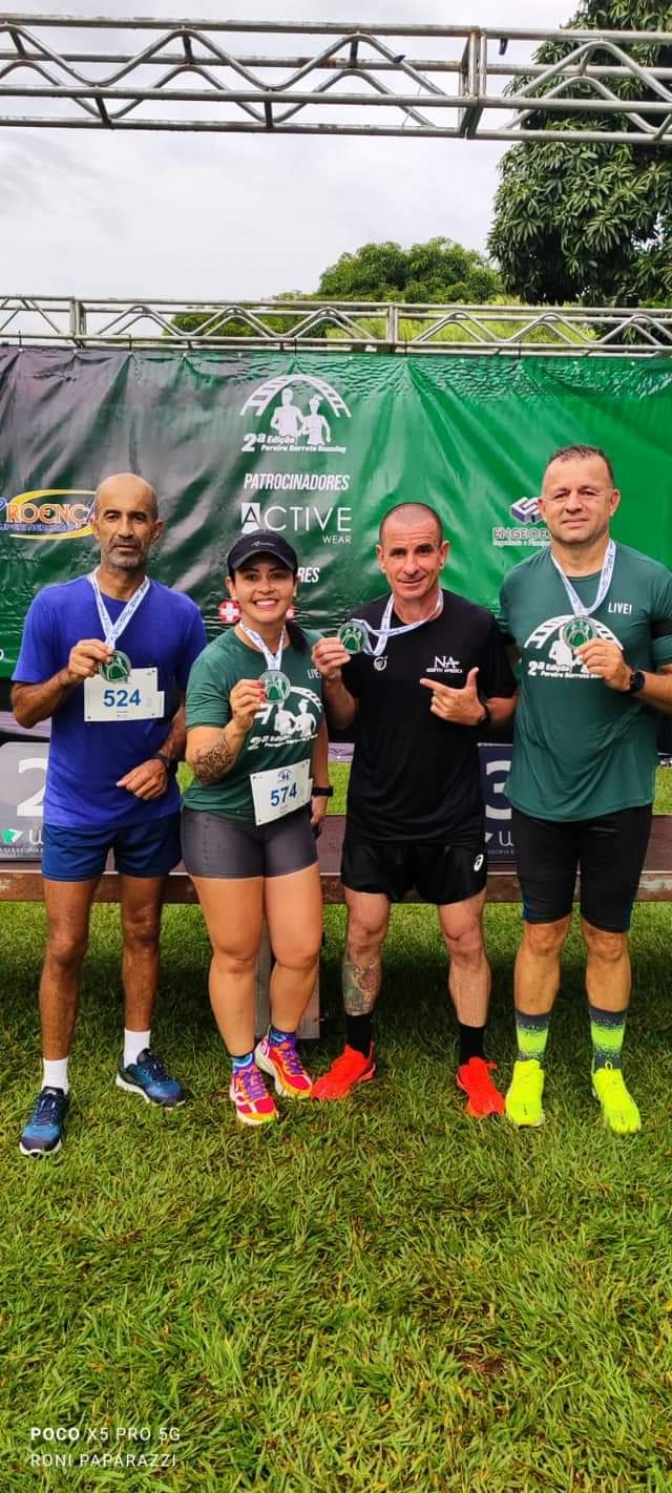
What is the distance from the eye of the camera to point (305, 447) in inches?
272

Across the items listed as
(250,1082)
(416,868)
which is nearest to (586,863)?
(416,868)

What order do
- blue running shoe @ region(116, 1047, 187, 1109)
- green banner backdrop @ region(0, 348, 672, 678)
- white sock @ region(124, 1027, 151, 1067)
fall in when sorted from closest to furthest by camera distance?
blue running shoe @ region(116, 1047, 187, 1109), white sock @ region(124, 1027, 151, 1067), green banner backdrop @ region(0, 348, 672, 678)

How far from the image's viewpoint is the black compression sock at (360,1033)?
3615 mm

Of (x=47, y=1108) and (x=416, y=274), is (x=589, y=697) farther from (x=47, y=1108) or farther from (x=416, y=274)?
(x=416, y=274)

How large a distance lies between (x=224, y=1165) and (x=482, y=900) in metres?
1.28

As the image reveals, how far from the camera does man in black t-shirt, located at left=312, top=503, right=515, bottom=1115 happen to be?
3207 mm

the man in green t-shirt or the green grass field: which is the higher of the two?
the man in green t-shirt

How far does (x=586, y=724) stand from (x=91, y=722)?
168cm

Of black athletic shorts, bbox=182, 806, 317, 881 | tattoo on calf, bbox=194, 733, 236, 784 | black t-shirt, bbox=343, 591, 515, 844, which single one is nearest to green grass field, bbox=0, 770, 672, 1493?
black athletic shorts, bbox=182, 806, 317, 881

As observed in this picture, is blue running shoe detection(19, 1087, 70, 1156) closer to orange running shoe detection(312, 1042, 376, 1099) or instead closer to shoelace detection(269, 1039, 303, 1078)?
shoelace detection(269, 1039, 303, 1078)

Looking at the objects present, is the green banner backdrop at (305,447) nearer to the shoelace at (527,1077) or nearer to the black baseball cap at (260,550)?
the black baseball cap at (260,550)

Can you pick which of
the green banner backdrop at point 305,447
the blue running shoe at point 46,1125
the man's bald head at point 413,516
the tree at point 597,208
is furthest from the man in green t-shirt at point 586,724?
the tree at point 597,208

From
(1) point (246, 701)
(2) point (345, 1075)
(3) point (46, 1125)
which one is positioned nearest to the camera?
(1) point (246, 701)

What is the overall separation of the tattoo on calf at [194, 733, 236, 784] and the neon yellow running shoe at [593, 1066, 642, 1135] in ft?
5.91
